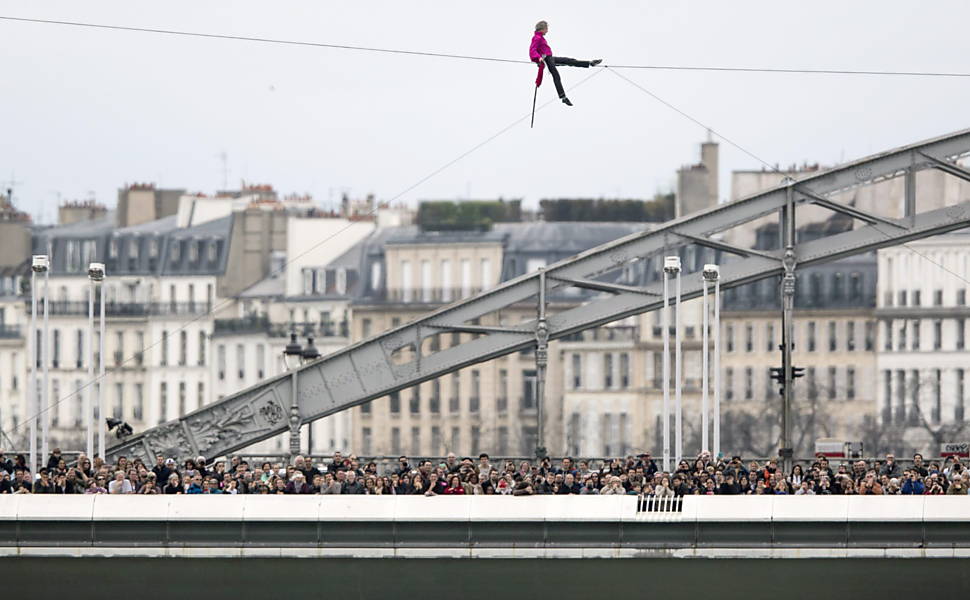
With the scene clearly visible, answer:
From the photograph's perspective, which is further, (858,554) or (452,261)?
(452,261)

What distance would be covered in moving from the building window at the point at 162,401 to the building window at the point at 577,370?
22396 mm

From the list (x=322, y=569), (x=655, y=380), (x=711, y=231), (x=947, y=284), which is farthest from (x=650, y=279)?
(x=322, y=569)

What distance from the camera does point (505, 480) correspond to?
54.3m

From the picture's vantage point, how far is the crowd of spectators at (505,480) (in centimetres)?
5334

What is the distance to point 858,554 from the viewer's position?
53.4 meters

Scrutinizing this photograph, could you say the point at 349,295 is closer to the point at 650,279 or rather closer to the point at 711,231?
the point at 650,279

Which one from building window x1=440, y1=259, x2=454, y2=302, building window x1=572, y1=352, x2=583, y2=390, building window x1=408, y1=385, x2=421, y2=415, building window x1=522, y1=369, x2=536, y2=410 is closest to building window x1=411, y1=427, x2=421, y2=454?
building window x1=408, y1=385, x2=421, y2=415

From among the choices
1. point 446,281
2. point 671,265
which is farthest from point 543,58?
point 446,281

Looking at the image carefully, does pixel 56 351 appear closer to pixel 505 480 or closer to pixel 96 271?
pixel 96 271

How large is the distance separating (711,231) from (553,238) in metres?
90.1

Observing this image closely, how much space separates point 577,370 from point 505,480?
308 feet

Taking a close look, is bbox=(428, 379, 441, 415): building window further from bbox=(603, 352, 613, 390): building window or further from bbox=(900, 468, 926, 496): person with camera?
bbox=(900, 468, 926, 496): person with camera

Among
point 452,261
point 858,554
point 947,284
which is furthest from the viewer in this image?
point 452,261

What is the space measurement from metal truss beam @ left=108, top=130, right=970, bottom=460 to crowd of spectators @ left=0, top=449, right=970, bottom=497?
807cm
